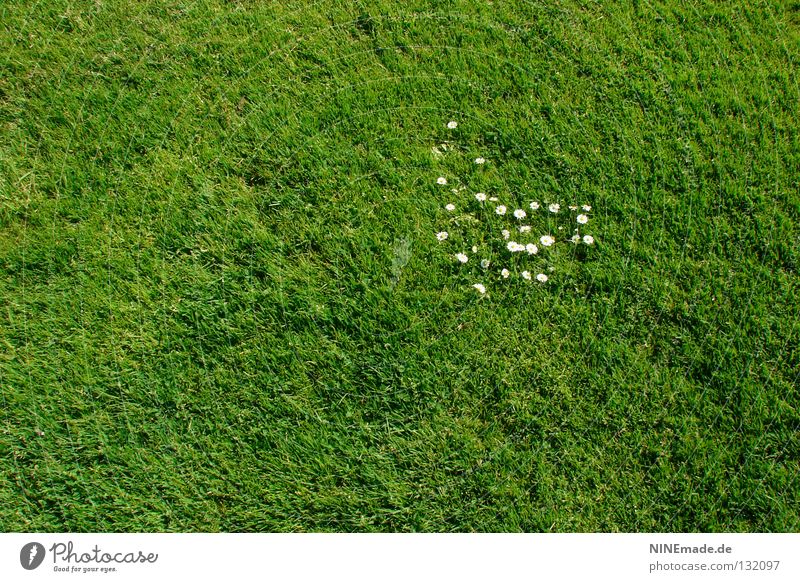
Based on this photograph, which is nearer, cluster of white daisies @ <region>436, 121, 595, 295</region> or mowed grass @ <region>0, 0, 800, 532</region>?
mowed grass @ <region>0, 0, 800, 532</region>

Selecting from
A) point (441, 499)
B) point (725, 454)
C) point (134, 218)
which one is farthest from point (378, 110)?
point (725, 454)
